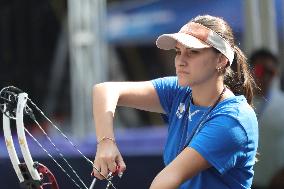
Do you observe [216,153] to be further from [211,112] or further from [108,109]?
[108,109]

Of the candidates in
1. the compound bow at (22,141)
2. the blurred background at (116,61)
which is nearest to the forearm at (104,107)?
the compound bow at (22,141)

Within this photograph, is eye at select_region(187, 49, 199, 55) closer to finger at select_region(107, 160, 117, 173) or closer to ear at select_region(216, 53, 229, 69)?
ear at select_region(216, 53, 229, 69)

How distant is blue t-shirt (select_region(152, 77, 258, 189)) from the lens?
2799 mm

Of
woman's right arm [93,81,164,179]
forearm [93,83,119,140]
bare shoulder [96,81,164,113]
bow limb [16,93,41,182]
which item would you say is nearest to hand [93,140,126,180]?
woman's right arm [93,81,164,179]

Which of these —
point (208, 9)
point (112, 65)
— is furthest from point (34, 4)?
point (208, 9)

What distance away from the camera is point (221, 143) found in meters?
2.80

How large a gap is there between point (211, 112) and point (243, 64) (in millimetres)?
318

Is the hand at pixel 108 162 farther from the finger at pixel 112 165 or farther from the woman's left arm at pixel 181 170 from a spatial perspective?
the woman's left arm at pixel 181 170

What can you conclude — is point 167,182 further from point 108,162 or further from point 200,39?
point 200,39

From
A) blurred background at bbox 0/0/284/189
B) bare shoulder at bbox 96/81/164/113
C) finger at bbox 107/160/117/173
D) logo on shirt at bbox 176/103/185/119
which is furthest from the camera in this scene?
blurred background at bbox 0/0/284/189

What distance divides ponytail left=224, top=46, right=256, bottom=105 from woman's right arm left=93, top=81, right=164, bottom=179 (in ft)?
1.07

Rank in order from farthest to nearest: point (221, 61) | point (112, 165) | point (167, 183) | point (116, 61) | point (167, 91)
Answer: point (116, 61)
point (167, 91)
point (221, 61)
point (112, 165)
point (167, 183)

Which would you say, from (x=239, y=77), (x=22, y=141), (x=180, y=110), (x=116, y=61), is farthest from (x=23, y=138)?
(x=116, y=61)

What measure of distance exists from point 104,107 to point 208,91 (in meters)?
0.41
